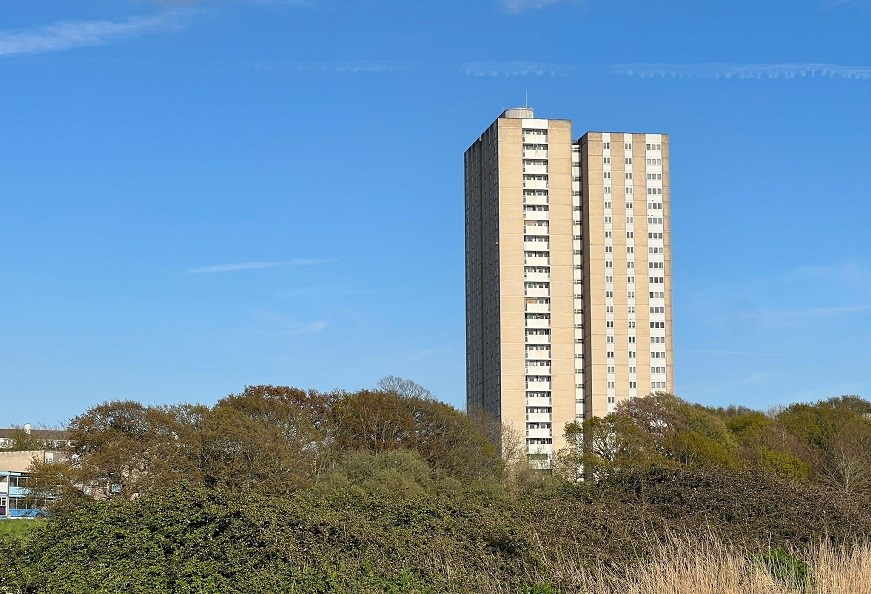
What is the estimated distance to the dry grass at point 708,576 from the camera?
45.8 ft

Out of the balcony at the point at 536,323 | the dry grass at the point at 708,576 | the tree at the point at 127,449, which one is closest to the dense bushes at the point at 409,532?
the dry grass at the point at 708,576

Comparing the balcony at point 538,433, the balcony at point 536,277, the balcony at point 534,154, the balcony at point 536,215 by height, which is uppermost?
the balcony at point 534,154

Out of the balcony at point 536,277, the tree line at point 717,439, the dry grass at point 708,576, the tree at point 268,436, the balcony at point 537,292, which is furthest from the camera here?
the balcony at point 536,277

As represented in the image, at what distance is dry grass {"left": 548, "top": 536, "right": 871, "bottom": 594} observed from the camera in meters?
14.0

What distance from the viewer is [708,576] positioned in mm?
14367

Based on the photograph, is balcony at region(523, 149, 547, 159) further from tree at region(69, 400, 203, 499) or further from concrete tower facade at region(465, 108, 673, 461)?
tree at region(69, 400, 203, 499)

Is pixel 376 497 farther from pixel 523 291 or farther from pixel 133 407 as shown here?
pixel 523 291

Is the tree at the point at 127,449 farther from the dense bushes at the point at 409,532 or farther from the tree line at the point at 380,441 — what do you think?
the dense bushes at the point at 409,532

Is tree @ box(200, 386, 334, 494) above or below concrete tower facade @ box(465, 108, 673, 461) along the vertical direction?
below

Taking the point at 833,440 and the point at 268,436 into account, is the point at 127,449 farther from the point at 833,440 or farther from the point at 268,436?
the point at 833,440

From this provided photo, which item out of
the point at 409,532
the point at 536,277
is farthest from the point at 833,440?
the point at 409,532

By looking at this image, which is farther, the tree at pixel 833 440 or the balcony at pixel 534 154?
the balcony at pixel 534 154

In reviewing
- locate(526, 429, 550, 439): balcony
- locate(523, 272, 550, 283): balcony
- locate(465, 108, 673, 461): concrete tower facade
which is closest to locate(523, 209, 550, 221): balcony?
locate(465, 108, 673, 461): concrete tower facade

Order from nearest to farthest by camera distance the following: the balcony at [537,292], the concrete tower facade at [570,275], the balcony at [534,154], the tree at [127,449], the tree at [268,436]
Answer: the tree at [268,436], the tree at [127,449], the concrete tower facade at [570,275], the balcony at [537,292], the balcony at [534,154]
